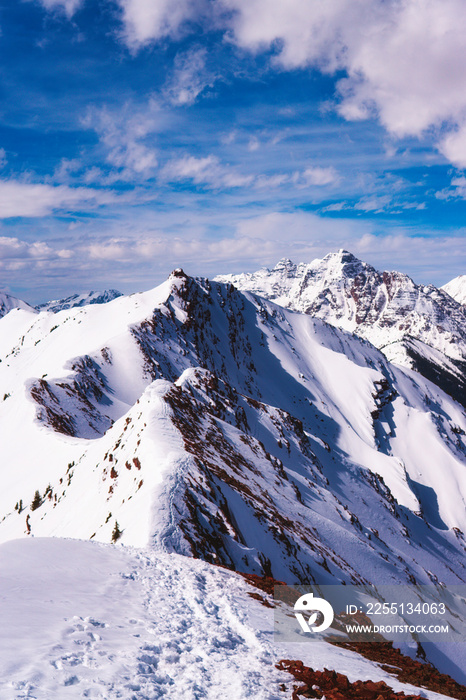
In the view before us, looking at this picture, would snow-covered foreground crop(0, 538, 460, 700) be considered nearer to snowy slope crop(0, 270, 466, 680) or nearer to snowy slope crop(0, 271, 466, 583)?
snowy slope crop(0, 270, 466, 680)

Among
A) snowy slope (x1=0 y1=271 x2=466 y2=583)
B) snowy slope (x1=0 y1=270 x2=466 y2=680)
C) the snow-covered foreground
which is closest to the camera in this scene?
the snow-covered foreground

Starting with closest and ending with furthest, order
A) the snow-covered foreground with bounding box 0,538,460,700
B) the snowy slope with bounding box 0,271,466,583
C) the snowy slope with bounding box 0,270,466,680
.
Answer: the snow-covered foreground with bounding box 0,538,460,700, the snowy slope with bounding box 0,270,466,680, the snowy slope with bounding box 0,271,466,583

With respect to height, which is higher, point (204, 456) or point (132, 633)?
point (132, 633)

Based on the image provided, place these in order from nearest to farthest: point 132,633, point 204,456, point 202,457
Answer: point 132,633
point 202,457
point 204,456

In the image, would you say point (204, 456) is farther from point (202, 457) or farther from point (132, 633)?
point (132, 633)

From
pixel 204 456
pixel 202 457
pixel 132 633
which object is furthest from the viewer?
pixel 204 456

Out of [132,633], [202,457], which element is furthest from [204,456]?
[132,633]

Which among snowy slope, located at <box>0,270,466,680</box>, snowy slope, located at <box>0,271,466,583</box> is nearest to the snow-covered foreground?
snowy slope, located at <box>0,270,466,680</box>

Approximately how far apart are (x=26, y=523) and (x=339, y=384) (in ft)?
494

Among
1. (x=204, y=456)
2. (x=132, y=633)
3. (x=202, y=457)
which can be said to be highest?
(x=132, y=633)

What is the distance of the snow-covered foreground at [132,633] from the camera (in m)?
7.81

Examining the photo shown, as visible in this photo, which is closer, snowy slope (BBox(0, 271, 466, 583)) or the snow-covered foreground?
the snow-covered foreground

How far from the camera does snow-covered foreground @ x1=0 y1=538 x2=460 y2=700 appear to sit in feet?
25.6

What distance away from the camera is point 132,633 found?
33.1ft
